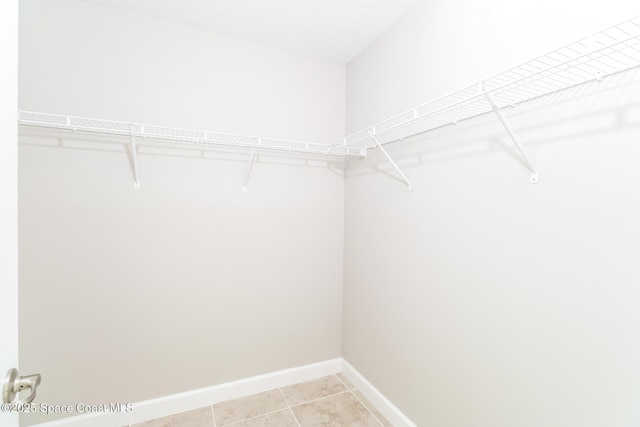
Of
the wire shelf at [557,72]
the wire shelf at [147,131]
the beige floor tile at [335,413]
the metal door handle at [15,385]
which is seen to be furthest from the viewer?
the beige floor tile at [335,413]

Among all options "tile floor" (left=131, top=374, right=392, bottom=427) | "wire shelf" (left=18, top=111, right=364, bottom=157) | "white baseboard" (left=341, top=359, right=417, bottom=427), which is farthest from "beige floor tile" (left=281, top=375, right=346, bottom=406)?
"wire shelf" (left=18, top=111, right=364, bottom=157)

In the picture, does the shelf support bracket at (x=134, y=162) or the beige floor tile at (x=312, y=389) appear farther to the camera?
the beige floor tile at (x=312, y=389)

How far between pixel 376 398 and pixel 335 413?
284 mm

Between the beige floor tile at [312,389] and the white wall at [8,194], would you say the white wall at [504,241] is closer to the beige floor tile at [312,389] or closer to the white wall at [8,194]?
the beige floor tile at [312,389]

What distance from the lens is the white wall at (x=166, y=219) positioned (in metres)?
1.56

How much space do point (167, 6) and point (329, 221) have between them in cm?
169

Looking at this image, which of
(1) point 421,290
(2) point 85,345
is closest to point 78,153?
(2) point 85,345

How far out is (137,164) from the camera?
67.4 inches

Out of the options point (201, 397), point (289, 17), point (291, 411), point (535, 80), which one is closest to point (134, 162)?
point (289, 17)

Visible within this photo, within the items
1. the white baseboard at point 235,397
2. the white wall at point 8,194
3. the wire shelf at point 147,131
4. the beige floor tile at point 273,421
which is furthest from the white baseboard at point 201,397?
the wire shelf at point 147,131

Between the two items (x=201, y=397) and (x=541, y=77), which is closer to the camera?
(x=541, y=77)

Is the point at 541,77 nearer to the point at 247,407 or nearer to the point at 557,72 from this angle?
the point at 557,72

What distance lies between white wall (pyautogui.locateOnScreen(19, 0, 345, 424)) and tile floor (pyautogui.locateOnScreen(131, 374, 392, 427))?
0.17 metres

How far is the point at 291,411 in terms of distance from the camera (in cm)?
185
